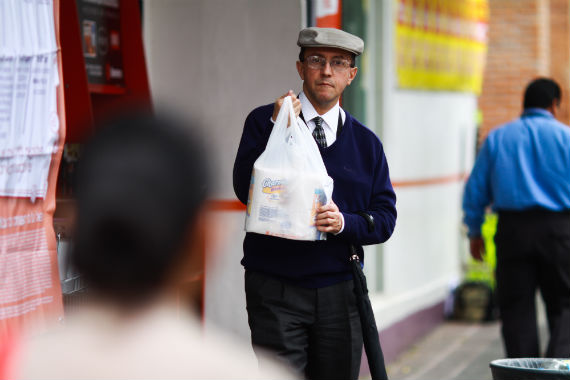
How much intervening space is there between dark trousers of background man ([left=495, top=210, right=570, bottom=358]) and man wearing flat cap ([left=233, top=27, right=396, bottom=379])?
2369mm

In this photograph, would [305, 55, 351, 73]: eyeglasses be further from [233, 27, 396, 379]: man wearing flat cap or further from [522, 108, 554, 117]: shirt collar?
[522, 108, 554, 117]: shirt collar

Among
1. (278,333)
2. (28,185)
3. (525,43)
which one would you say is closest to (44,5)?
(28,185)

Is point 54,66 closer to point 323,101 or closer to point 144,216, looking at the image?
point 323,101

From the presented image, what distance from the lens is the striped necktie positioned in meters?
3.90

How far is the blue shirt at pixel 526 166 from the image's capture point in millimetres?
6078

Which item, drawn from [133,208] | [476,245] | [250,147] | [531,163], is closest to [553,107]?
[531,163]

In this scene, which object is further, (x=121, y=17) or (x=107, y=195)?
(x=121, y=17)

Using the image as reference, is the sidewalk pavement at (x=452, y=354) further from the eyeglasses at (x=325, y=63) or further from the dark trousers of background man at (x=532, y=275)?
the eyeglasses at (x=325, y=63)

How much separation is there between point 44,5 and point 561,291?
11.9 feet

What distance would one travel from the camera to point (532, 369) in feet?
12.8

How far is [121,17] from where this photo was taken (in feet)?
18.4

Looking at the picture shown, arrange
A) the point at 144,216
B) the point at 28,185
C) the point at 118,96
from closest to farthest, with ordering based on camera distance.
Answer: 1. the point at 144,216
2. the point at 28,185
3. the point at 118,96

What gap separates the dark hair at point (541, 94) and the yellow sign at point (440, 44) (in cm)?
162

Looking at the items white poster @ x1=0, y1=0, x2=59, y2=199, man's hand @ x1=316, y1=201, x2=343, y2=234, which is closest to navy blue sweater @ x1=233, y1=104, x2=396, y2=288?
man's hand @ x1=316, y1=201, x2=343, y2=234
